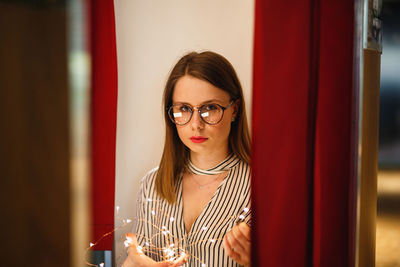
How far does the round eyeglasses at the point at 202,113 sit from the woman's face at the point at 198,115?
0.01 m

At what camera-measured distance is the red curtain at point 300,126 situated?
3.23ft

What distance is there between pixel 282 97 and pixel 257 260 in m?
0.53

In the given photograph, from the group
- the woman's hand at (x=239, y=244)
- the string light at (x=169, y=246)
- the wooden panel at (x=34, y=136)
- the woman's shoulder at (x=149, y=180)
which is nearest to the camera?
the wooden panel at (x=34, y=136)

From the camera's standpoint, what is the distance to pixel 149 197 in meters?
1.51

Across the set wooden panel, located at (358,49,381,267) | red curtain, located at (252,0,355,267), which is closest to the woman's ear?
red curtain, located at (252,0,355,267)

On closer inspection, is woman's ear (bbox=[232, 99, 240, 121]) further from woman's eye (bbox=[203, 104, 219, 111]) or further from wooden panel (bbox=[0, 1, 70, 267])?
wooden panel (bbox=[0, 1, 70, 267])

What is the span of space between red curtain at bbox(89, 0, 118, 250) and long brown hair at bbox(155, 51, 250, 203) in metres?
0.23

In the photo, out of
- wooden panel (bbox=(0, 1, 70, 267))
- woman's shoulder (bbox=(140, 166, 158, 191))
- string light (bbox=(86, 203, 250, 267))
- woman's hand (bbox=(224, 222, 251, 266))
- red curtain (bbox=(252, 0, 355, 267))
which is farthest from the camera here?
woman's shoulder (bbox=(140, 166, 158, 191))

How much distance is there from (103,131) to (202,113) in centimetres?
45

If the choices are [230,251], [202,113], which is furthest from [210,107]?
[230,251]

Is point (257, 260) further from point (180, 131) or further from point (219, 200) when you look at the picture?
point (180, 131)

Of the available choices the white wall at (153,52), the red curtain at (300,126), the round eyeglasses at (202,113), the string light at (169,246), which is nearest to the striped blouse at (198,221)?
the string light at (169,246)

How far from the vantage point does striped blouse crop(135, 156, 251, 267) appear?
137cm

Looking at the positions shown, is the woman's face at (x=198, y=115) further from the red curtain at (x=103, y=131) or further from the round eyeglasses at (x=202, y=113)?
the red curtain at (x=103, y=131)
